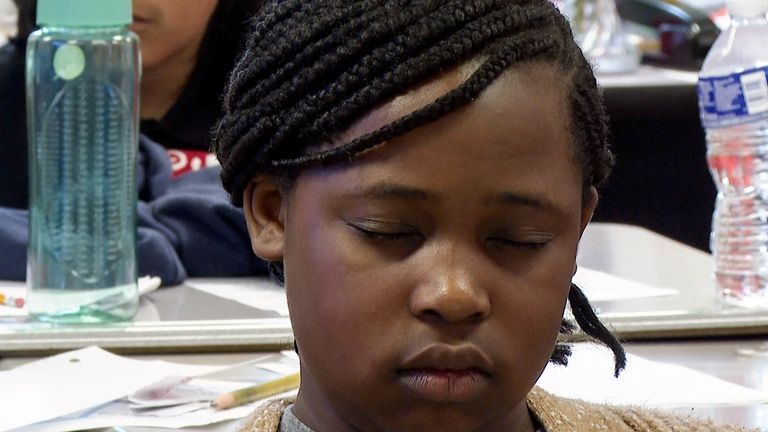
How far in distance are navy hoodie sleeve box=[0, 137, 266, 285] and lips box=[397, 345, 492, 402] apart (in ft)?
2.38

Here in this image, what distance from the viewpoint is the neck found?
5.95 ft

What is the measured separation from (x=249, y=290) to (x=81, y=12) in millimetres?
363

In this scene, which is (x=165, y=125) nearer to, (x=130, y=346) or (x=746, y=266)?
(x=130, y=346)

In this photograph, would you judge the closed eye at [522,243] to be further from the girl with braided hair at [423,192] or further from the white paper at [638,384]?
the white paper at [638,384]

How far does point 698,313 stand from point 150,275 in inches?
23.2

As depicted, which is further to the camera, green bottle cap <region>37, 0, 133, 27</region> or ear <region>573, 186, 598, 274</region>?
green bottle cap <region>37, 0, 133, 27</region>

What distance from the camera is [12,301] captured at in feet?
4.36

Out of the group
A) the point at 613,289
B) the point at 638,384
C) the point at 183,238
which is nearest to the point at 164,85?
the point at 183,238

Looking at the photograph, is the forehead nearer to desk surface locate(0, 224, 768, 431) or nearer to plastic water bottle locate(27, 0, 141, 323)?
desk surface locate(0, 224, 768, 431)

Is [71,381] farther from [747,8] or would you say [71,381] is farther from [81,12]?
[747,8]

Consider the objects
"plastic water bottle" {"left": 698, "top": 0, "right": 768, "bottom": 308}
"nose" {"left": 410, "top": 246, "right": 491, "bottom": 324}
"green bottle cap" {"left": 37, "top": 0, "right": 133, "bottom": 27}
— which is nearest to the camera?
"nose" {"left": 410, "top": 246, "right": 491, "bottom": 324}

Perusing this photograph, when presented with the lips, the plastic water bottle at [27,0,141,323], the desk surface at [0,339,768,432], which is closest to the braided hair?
the lips

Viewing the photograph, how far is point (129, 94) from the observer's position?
1.30 m

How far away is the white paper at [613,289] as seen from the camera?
1.37m
